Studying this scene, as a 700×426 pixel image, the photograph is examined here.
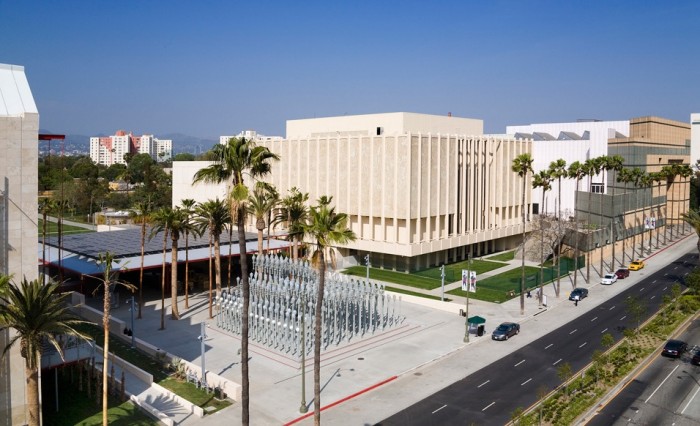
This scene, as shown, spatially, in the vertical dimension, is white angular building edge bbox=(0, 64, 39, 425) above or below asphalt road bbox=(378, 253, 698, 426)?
above

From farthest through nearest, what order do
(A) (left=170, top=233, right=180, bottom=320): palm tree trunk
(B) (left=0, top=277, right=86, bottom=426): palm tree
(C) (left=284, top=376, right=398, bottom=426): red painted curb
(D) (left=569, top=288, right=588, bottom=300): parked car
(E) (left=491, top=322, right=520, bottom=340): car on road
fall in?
1. (D) (left=569, top=288, right=588, bottom=300): parked car
2. (A) (left=170, top=233, right=180, bottom=320): palm tree trunk
3. (E) (left=491, top=322, right=520, bottom=340): car on road
4. (C) (left=284, top=376, right=398, bottom=426): red painted curb
5. (B) (left=0, top=277, right=86, bottom=426): palm tree

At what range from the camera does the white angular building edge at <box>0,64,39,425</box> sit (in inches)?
1087

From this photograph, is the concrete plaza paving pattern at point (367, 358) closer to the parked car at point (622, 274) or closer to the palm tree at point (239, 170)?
the palm tree at point (239, 170)

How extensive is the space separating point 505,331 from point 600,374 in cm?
1050

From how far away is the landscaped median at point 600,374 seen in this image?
31223 millimetres

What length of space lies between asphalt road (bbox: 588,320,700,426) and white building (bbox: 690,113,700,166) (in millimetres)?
110756

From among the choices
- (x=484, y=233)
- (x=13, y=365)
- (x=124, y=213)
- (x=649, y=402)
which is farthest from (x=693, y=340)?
(x=124, y=213)

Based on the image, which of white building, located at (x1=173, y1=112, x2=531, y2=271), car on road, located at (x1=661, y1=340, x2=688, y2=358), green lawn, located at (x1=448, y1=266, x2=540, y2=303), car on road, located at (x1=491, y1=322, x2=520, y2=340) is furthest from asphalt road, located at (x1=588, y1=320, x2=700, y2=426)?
white building, located at (x1=173, y1=112, x2=531, y2=271)

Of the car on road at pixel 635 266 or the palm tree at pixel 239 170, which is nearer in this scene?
the palm tree at pixel 239 170

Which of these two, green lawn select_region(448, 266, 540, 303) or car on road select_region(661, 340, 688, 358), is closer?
car on road select_region(661, 340, 688, 358)

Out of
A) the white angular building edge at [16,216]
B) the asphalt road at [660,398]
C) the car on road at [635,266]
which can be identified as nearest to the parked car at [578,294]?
the asphalt road at [660,398]

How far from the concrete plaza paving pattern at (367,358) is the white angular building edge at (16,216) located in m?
8.18

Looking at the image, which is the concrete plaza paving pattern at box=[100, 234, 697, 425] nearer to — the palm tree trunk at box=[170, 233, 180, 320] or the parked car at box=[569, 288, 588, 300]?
the parked car at box=[569, 288, 588, 300]

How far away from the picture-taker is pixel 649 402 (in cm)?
3338
